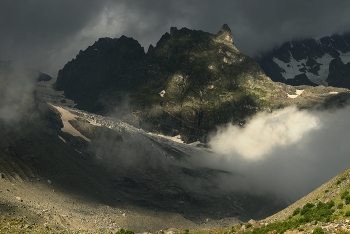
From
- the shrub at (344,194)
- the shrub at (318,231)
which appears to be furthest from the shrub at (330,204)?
the shrub at (318,231)

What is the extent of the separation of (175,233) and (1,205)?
7030 centimetres

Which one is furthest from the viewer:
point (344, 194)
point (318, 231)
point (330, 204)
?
point (344, 194)

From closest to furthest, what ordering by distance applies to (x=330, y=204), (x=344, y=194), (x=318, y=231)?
(x=318, y=231), (x=330, y=204), (x=344, y=194)

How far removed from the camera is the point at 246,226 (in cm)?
9394

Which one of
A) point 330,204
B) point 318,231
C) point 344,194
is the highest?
point 344,194

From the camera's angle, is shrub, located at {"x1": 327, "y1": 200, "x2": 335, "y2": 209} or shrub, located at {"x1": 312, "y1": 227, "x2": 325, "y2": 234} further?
shrub, located at {"x1": 327, "y1": 200, "x2": 335, "y2": 209}

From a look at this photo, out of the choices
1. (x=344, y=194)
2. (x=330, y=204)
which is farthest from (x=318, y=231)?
(x=344, y=194)

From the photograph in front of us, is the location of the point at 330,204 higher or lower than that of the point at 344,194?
lower

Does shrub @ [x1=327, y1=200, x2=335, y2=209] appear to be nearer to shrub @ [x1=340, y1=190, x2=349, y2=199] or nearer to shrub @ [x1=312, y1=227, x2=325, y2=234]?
shrub @ [x1=340, y1=190, x2=349, y2=199]

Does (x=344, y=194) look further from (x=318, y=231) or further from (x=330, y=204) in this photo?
(x=318, y=231)

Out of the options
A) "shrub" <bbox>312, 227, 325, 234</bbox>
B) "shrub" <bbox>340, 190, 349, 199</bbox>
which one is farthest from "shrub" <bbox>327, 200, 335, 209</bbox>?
"shrub" <bbox>312, 227, 325, 234</bbox>

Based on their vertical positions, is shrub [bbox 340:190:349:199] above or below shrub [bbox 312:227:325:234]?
above

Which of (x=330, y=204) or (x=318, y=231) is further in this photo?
(x=330, y=204)

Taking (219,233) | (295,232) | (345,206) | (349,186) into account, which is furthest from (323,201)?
(219,233)
